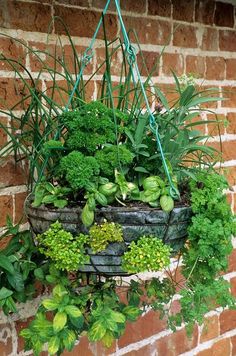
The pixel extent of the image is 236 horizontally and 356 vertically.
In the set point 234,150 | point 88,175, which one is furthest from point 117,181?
point 234,150

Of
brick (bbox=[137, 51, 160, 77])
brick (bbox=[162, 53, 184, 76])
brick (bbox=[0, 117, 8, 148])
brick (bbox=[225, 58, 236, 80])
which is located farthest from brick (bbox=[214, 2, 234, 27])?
brick (bbox=[0, 117, 8, 148])

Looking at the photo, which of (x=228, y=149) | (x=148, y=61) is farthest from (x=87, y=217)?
(x=228, y=149)

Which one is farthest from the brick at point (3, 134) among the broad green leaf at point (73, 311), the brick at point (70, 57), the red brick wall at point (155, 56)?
the broad green leaf at point (73, 311)

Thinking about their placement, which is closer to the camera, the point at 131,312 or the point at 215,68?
the point at 131,312

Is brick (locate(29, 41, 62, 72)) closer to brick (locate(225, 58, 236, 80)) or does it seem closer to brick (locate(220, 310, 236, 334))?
brick (locate(225, 58, 236, 80))

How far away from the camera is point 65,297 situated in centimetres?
126

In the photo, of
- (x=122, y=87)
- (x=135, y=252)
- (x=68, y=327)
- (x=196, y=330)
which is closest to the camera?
(x=135, y=252)

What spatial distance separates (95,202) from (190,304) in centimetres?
31

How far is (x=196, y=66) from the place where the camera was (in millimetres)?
2039

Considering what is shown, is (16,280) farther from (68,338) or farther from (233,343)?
(233,343)

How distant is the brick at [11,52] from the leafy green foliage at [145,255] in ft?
1.88

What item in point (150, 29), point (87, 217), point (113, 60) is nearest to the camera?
point (87, 217)

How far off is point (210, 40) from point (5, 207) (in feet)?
3.06

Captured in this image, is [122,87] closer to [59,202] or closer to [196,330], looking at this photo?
[59,202]
